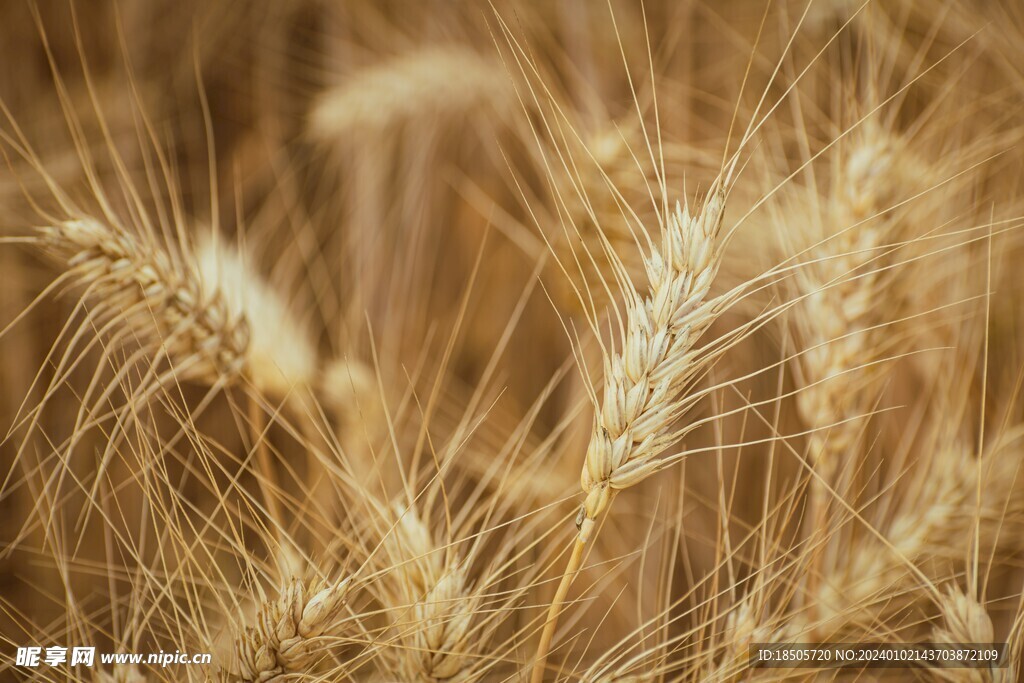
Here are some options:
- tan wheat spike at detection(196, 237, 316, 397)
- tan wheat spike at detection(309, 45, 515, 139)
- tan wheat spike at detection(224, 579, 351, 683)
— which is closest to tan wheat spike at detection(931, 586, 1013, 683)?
tan wheat spike at detection(224, 579, 351, 683)

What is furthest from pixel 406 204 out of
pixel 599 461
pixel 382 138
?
pixel 599 461

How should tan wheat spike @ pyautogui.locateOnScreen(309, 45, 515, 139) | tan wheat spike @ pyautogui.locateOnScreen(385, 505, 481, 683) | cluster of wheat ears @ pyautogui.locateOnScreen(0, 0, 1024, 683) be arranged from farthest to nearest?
tan wheat spike @ pyautogui.locateOnScreen(309, 45, 515, 139) → cluster of wheat ears @ pyautogui.locateOnScreen(0, 0, 1024, 683) → tan wheat spike @ pyautogui.locateOnScreen(385, 505, 481, 683)

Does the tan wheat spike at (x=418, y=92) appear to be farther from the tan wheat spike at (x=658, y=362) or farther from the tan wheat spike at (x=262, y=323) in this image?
the tan wheat spike at (x=658, y=362)

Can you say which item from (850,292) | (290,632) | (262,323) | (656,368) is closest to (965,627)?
(850,292)

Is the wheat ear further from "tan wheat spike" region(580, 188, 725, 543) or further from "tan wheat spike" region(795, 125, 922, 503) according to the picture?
"tan wheat spike" region(795, 125, 922, 503)

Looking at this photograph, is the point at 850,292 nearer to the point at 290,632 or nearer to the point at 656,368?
the point at 656,368

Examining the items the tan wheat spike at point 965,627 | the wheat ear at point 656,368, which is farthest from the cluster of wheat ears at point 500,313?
the wheat ear at point 656,368
